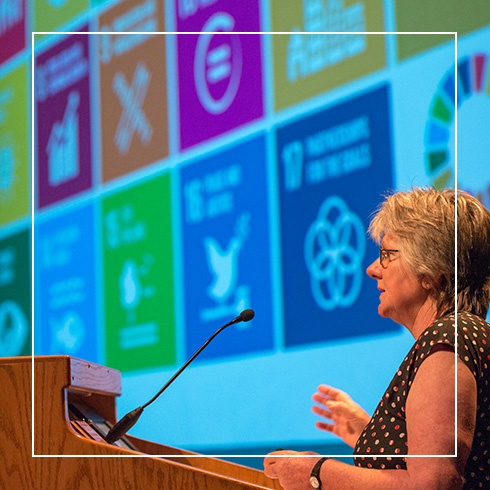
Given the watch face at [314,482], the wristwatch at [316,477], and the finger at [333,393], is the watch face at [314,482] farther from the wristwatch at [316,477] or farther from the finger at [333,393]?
the finger at [333,393]

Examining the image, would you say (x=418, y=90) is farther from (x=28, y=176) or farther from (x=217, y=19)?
(x=28, y=176)

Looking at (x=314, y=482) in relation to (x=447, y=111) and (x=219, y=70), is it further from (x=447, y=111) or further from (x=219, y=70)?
(x=219, y=70)

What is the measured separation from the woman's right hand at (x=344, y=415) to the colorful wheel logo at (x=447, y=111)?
2.09ft

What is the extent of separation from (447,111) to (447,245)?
74cm

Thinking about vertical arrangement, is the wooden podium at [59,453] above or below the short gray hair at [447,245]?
below

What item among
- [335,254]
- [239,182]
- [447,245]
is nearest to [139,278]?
[239,182]

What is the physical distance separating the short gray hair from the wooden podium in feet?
1.69

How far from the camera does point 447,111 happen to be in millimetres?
2090

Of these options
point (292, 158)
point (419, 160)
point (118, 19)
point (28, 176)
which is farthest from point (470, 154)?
point (28, 176)

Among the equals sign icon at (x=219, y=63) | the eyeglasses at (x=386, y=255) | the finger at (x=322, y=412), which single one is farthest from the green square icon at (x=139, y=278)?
the eyeglasses at (x=386, y=255)

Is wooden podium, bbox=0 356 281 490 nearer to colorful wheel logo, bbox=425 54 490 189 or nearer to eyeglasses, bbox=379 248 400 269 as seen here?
eyeglasses, bbox=379 248 400 269

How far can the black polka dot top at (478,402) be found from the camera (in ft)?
4.34

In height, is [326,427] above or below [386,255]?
below

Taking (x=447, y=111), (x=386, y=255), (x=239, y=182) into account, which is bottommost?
(x=386, y=255)
